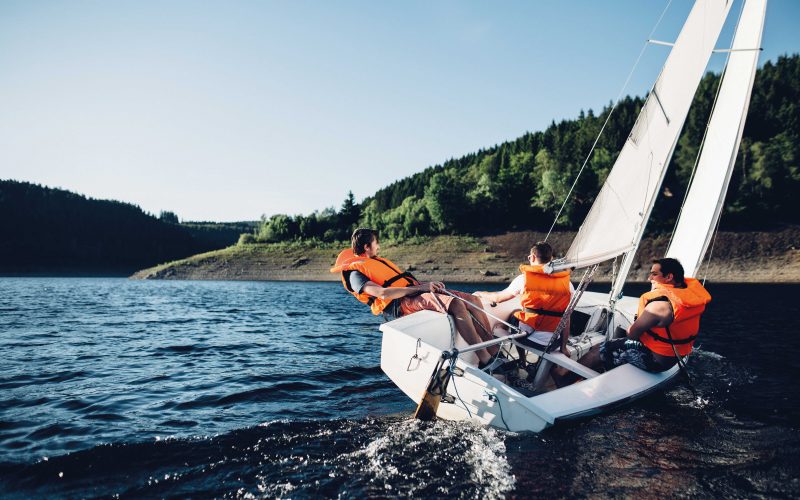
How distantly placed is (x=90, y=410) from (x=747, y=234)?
54196 millimetres

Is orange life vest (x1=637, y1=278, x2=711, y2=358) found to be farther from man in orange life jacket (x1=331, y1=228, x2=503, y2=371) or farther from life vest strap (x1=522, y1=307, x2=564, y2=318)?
man in orange life jacket (x1=331, y1=228, x2=503, y2=371)

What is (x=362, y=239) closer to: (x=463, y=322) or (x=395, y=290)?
(x=395, y=290)

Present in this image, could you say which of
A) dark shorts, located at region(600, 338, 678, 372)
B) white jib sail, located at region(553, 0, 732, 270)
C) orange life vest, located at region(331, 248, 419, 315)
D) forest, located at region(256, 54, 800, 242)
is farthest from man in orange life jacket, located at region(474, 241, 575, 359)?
forest, located at region(256, 54, 800, 242)

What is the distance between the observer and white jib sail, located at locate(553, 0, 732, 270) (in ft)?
22.0

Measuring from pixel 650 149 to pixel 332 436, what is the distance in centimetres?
622

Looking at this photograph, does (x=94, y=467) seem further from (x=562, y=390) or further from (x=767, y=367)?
→ (x=767, y=367)

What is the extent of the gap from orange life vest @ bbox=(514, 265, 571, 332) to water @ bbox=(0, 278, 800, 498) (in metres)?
1.46

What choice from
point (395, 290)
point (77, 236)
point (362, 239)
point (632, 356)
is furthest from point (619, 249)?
point (77, 236)

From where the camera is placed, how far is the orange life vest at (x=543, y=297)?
20.8 ft

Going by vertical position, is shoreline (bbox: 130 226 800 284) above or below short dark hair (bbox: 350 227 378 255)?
below

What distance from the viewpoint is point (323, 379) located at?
8.43 m

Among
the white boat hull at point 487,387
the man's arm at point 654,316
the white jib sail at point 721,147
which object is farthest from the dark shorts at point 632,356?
the white jib sail at point 721,147

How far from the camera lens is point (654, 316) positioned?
5.80 m

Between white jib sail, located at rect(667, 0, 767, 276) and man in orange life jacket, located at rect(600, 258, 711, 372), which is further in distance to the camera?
white jib sail, located at rect(667, 0, 767, 276)
